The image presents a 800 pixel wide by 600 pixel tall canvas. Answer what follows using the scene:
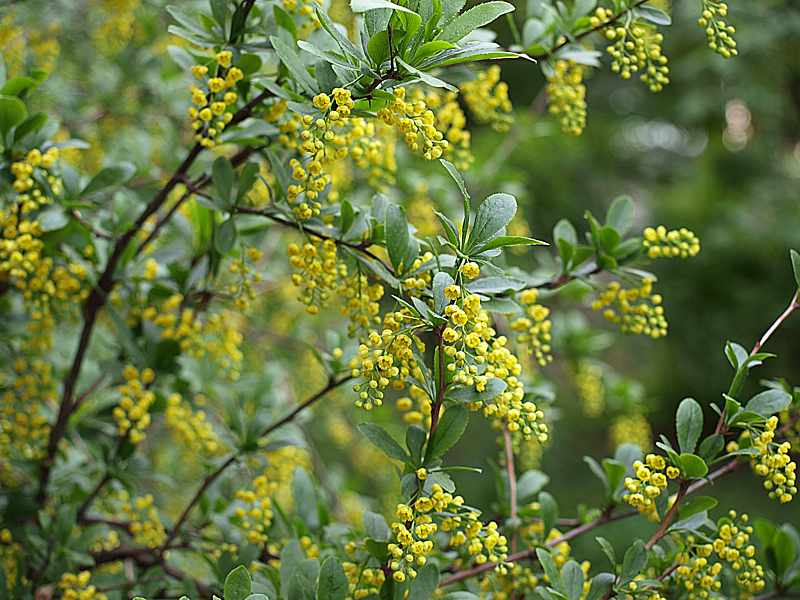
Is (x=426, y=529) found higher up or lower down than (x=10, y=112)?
lower down

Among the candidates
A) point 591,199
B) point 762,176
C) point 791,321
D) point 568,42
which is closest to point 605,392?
point 568,42

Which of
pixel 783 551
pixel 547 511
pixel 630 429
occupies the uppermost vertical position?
pixel 547 511

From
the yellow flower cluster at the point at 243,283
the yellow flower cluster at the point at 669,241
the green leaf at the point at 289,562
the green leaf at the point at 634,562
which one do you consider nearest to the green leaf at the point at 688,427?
the green leaf at the point at 634,562

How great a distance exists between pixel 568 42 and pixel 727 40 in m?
0.26

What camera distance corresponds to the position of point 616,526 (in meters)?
3.38

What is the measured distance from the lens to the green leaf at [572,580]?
2.89ft

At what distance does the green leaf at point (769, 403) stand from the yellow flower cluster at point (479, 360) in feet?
0.80

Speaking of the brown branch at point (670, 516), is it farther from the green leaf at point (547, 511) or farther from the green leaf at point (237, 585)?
the green leaf at point (237, 585)

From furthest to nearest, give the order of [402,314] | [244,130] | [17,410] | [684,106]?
[684,106], [17,410], [244,130], [402,314]

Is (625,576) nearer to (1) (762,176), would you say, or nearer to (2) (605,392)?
(2) (605,392)

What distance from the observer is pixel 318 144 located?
0.81 meters

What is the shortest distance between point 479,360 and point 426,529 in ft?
0.54

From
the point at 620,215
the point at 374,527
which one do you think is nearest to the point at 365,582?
the point at 374,527

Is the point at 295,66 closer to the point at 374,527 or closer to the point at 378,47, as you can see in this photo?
the point at 378,47
